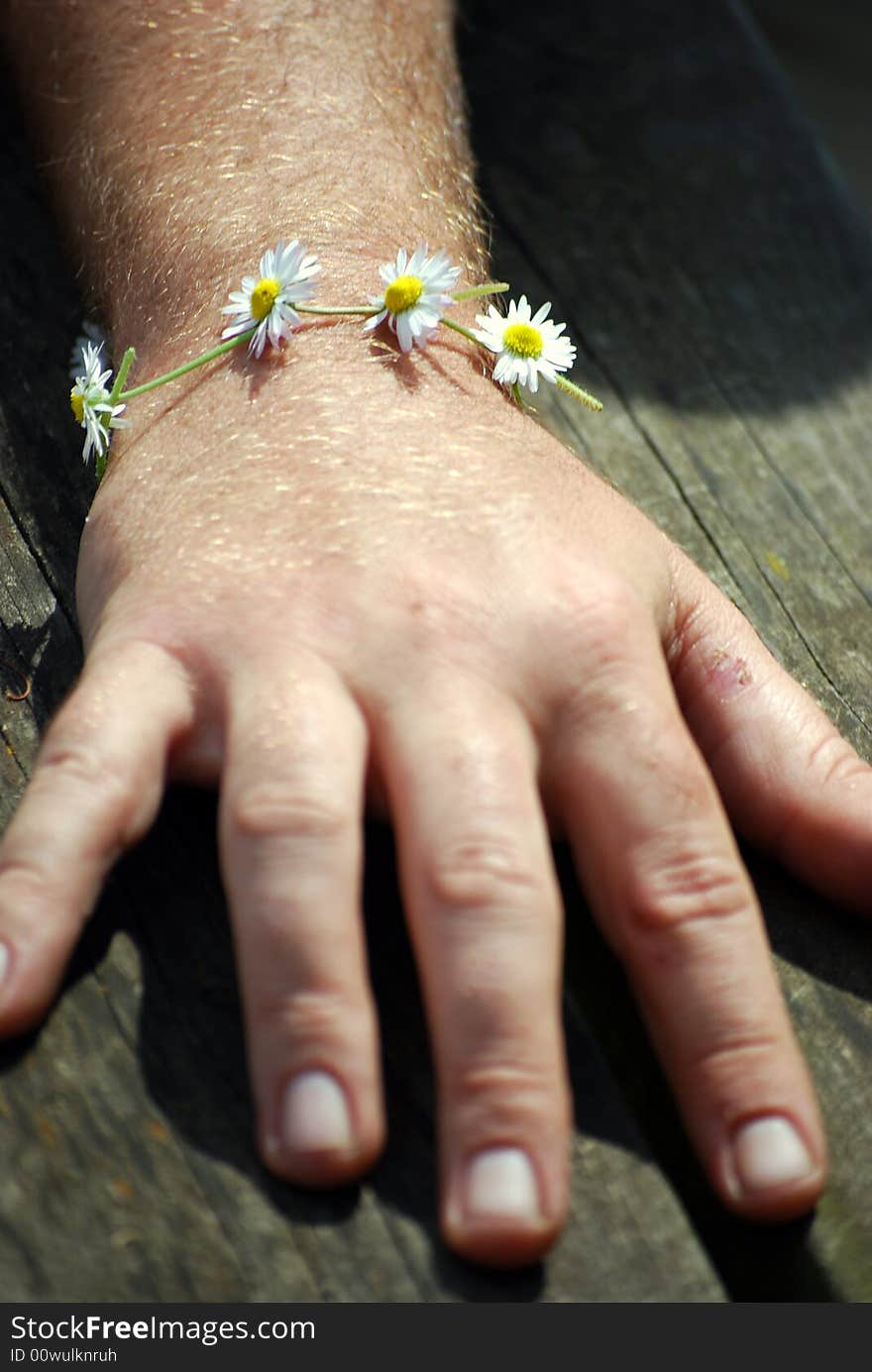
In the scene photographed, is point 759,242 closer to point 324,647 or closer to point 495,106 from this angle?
point 495,106

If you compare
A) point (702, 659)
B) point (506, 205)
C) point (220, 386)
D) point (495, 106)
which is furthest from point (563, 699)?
point (495, 106)

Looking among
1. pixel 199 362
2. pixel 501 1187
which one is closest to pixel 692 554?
pixel 199 362

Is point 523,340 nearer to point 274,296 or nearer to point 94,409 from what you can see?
point 274,296

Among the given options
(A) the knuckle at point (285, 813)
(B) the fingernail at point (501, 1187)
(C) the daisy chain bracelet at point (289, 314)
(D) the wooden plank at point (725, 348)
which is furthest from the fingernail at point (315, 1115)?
(C) the daisy chain bracelet at point (289, 314)

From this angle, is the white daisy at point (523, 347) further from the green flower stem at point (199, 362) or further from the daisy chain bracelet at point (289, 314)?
the green flower stem at point (199, 362)

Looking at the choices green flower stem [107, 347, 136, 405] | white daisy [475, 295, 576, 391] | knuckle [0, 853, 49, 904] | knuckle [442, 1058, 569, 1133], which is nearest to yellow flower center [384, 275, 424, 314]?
white daisy [475, 295, 576, 391]
